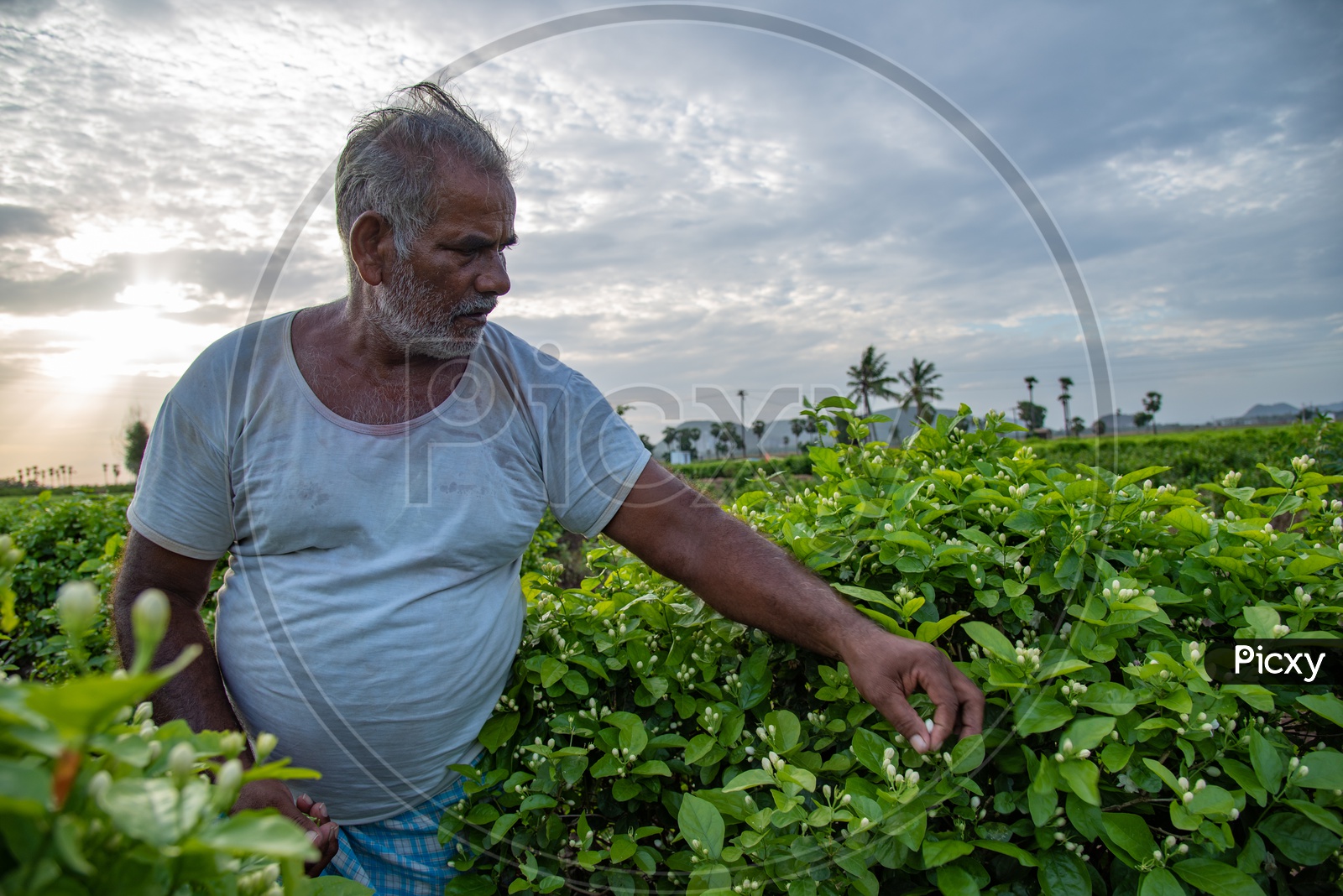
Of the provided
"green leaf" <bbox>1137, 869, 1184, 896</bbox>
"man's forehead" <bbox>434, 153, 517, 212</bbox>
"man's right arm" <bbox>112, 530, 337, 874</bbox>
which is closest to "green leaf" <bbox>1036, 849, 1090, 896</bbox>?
"green leaf" <bbox>1137, 869, 1184, 896</bbox>

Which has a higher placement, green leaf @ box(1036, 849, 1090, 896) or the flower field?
the flower field

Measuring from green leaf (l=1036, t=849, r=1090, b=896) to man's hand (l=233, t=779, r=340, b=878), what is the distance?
1.59 metres

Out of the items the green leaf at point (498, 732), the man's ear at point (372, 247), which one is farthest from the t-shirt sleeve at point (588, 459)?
the man's ear at point (372, 247)

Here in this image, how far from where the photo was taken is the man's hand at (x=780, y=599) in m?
1.65

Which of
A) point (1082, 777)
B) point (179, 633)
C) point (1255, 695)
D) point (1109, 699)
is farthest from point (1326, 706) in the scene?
point (179, 633)

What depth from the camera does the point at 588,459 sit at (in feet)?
8.05

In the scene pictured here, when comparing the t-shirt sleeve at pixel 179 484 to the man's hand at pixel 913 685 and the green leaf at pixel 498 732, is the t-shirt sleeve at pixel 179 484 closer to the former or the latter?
the green leaf at pixel 498 732

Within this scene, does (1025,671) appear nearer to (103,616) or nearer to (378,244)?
(378,244)

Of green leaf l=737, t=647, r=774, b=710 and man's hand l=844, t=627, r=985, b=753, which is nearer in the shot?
man's hand l=844, t=627, r=985, b=753

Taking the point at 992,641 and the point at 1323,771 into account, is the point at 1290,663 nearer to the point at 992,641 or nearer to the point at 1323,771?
the point at 1323,771

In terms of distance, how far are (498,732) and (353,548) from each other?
675 millimetres

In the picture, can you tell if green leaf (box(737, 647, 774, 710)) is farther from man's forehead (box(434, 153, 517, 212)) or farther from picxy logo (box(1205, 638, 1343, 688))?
man's forehead (box(434, 153, 517, 212))

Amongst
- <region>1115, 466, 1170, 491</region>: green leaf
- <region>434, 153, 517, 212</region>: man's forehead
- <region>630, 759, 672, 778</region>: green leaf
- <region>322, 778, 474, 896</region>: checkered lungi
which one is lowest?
<region>322, 778, 474, 896</region>: checkered lungi

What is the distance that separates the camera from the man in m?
2.21
